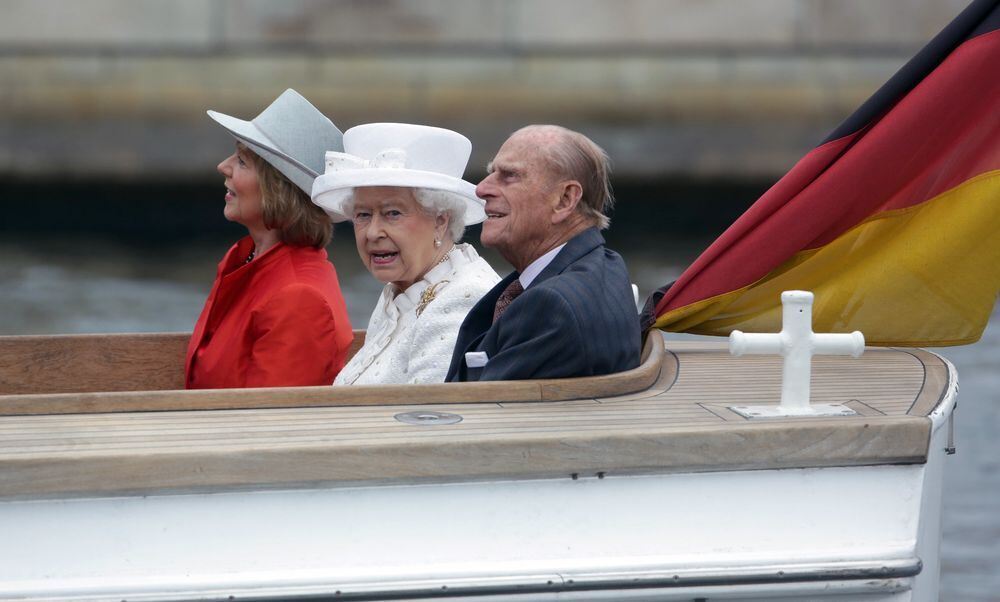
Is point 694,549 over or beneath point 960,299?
beneath

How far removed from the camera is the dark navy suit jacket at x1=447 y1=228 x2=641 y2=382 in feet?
8.80

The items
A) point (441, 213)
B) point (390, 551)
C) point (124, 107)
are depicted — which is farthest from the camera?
point (124, 107)

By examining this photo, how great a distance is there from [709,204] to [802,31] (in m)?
1.71

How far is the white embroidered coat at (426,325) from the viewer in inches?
119

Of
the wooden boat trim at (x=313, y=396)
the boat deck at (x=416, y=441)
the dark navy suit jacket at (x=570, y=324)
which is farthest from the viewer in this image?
the dark navy suit jacket at (x=570, y=324)

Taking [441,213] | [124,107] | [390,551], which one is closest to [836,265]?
[441,213]

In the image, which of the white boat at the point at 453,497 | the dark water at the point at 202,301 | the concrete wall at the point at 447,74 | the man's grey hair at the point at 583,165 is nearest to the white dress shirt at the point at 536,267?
the man's grey hair at the point at 583,165

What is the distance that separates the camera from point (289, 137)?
3.25 meters

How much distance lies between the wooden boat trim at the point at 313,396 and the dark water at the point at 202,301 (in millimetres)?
2835

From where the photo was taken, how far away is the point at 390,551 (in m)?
2.40

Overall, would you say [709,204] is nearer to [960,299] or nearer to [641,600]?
[960,299]

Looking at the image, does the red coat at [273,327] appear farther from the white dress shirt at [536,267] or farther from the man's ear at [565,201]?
the man's ear at [565,201]

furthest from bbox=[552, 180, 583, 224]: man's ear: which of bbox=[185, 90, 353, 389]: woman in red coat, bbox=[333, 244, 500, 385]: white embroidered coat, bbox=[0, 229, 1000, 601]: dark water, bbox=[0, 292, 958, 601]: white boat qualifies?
bbox=[0, 229, 1000, 601]: dark water

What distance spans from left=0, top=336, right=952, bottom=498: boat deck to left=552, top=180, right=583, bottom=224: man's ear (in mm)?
411
